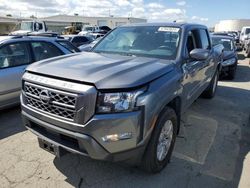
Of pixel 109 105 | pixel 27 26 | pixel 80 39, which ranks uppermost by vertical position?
pixel 109 105

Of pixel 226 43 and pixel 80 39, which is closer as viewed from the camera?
pixel 226 43

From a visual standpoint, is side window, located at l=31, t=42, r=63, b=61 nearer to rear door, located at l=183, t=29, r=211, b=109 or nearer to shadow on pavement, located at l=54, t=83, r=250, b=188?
shadow on pavement, located at l=54, t=83, r=250, b=188

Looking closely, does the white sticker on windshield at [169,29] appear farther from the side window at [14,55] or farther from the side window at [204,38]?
the side window at [14,55]

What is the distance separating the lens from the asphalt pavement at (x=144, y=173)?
3205 mm

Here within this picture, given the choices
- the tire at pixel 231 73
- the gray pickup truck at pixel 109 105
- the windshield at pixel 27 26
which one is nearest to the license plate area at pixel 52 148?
the gray pickup truck at pixel 109 105

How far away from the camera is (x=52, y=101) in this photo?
9.24ft

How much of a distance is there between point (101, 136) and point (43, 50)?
12.9ft

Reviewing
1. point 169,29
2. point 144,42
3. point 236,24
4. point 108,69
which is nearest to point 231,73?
point 169,29

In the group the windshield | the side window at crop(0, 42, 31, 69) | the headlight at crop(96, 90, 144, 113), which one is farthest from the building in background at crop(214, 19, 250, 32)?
the headlight at crop(96, 90, 144, 113)

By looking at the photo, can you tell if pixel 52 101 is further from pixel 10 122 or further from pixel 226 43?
pixel 226 43

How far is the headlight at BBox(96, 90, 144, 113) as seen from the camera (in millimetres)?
2592

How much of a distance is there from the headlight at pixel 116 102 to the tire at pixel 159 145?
1.77ft

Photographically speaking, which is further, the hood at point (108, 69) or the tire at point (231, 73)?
the tire at point (231, 73)

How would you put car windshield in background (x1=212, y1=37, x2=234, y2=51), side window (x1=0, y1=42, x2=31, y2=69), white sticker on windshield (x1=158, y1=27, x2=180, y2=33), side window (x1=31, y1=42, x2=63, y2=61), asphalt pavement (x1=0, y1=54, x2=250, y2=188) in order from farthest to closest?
car windshield in background (x1=212, y1=37, x2=234, y2=51), side window (x1=31, y1=42, x2=63, y2=61), side window (x1=0, y1=42, x2=31, y2=69), white sticker on windshield (x1=158, y1=27, x2=180, y2=33), asphalt pavement (x1=0, y1=54, x2=250, y2=188)
